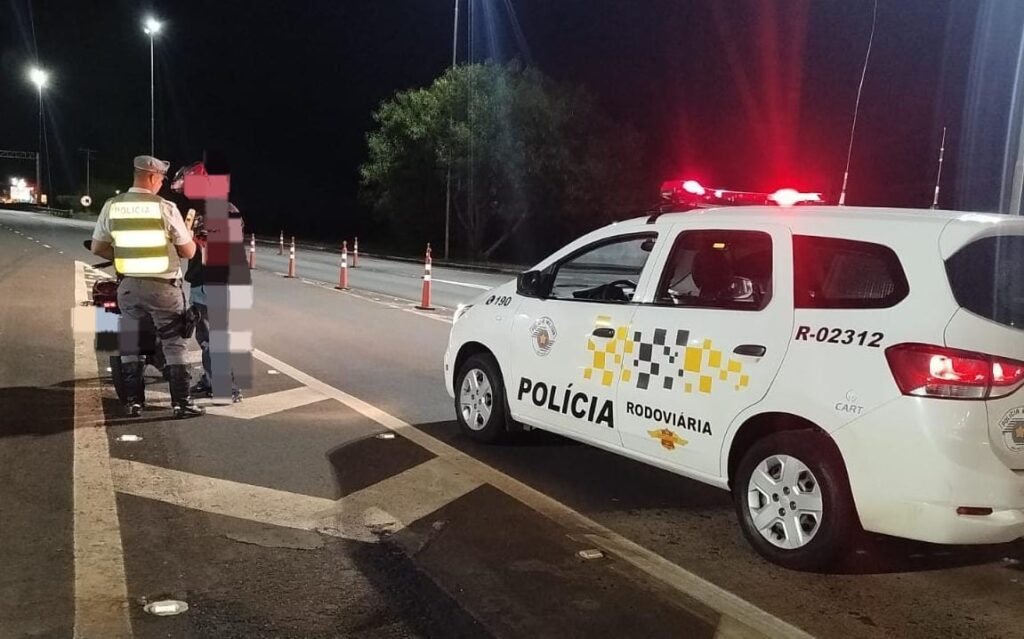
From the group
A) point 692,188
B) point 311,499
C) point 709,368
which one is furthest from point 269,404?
point 709,368

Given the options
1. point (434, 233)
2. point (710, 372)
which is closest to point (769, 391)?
point (710, 372)

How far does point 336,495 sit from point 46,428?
8.71ft

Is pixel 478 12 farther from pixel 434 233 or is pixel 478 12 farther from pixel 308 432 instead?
pixel 308 432

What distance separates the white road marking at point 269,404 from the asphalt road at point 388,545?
0.06 m

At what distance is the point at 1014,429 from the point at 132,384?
6068mm

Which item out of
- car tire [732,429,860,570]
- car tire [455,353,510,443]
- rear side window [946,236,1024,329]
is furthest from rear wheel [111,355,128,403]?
rear side window [946,236,1024,329]

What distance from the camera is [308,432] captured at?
6746 millimetres

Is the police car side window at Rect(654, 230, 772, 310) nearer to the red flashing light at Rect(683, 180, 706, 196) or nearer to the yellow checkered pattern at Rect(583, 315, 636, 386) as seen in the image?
the yellow checkered pattern at Rect(583, 315, 636, 386)

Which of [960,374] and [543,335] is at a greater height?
[960,374]

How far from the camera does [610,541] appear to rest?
4688mm

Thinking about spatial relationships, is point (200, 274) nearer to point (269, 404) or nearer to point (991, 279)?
point (269, 404)

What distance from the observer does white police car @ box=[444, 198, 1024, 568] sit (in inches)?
152

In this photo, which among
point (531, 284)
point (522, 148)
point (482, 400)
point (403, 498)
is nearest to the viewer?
point (403, 498)

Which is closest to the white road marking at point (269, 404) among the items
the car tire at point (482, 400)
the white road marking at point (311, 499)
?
the white road marking at point (311, 499)
